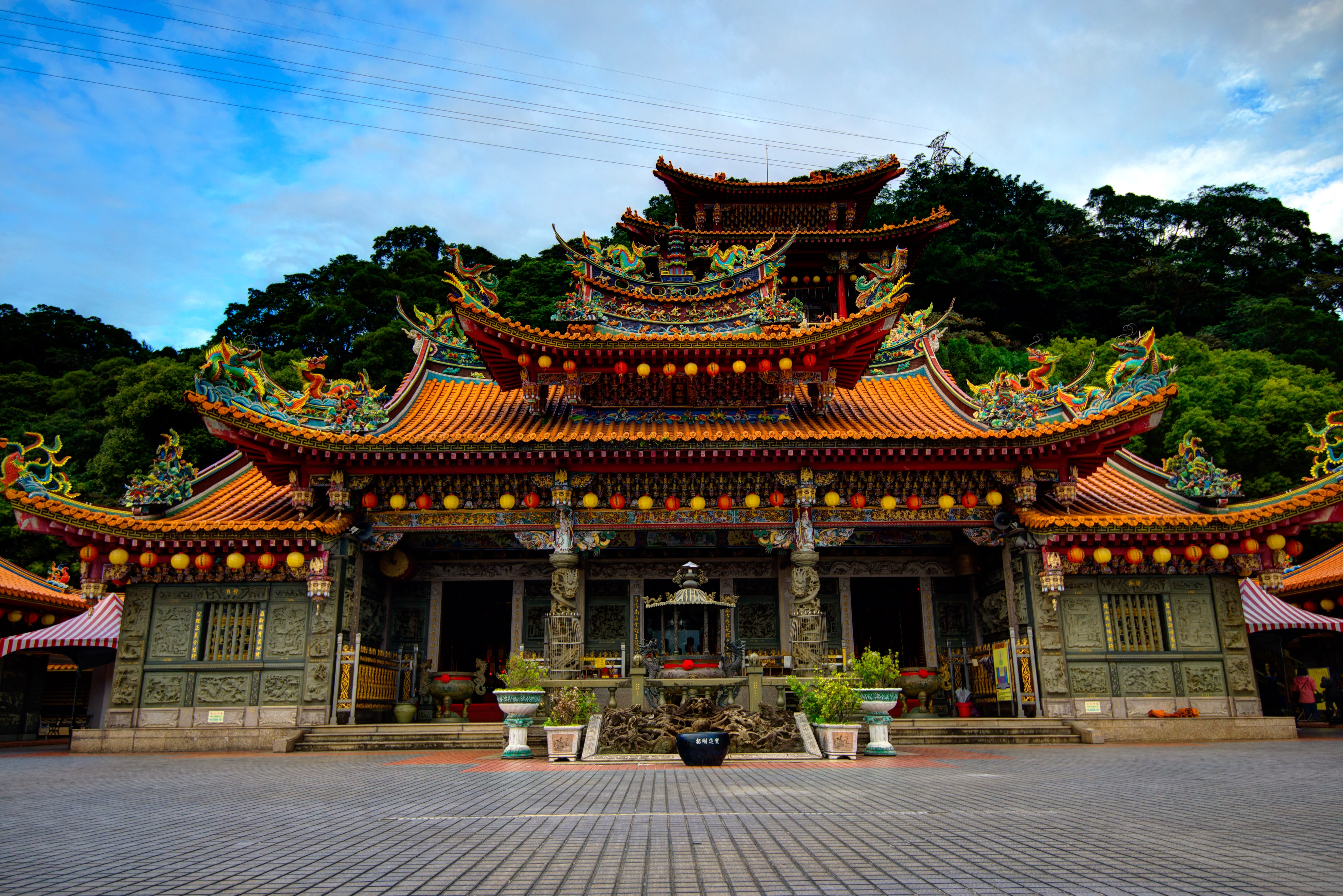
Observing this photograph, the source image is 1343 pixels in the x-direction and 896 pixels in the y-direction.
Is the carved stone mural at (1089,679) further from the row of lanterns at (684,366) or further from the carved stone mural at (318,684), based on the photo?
the carved stone mural at (318,684)

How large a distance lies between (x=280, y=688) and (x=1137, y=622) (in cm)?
1592

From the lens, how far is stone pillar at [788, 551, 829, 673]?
1466 cm

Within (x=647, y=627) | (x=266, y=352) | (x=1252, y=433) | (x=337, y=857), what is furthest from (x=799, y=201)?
(x=337, y=857)

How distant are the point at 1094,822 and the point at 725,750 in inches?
211

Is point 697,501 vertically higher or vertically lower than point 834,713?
higher

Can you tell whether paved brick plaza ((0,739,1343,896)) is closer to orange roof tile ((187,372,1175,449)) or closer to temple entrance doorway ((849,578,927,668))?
orange roof tile ((187,372,1175,449))

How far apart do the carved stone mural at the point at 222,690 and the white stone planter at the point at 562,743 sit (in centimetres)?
670

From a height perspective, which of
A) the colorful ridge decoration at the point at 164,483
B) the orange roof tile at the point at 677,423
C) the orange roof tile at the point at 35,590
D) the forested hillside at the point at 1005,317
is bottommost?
the orange roof tile at the point at 35,590

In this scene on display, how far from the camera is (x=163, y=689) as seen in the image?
14.7 metres

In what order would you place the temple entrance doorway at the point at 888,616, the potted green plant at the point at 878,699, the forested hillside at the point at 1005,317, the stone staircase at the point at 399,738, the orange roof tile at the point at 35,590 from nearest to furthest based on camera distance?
1. the potted green plant at the point at 878,699
2. the stone staircase at the point at 399,738
3. the temple entrance doorway at the point at 888,616
4. the orange roof tile at the point at 35,590
5. the forested hillside at the point at 1005,317

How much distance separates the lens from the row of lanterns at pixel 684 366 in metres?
16.5

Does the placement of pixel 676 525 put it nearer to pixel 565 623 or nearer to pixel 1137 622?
pixel 565 623

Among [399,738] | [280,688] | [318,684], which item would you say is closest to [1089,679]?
[399,738]

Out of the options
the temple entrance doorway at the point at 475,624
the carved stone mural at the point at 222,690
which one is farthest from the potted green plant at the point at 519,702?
the temple entrance doorway at the point at 475,624
